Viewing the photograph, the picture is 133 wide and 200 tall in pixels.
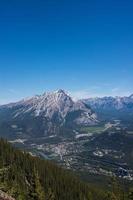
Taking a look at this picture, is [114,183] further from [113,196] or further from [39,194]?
[39,194]

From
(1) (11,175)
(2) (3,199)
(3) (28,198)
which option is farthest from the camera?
(1) (11,175)

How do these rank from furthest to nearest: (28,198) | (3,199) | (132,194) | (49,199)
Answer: (49,199) → (28,198) → (132,194) → (3,199)

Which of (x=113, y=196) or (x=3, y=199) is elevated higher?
(x=3, y=199)

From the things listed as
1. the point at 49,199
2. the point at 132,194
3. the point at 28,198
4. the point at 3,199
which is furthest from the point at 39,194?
the point at 3,199

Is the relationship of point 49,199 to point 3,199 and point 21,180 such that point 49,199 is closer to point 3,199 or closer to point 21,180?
point 21,180

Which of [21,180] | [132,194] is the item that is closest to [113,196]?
[132,194]

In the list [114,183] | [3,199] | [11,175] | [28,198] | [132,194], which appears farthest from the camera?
[11,175]

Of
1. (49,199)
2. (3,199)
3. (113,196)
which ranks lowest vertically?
(49,199)

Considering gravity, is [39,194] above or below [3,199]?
below

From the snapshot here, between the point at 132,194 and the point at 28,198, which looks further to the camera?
the point at 28,198
